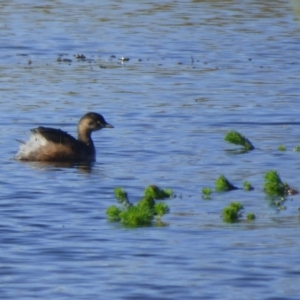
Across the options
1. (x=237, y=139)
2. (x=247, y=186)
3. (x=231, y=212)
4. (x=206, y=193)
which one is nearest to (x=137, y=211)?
(x=231, y=212)

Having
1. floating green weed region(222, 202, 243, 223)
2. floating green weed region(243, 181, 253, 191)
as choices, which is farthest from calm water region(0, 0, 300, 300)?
floating green weed region(243, 181, 253, 191)

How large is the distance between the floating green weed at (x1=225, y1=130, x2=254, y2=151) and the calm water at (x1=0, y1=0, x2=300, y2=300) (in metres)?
0.25

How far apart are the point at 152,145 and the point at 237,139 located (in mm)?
1497

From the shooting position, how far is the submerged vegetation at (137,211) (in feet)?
38.7

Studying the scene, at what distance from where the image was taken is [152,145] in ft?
55.0

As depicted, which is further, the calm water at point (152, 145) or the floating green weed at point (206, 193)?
the floating green weed at point (206, 193)

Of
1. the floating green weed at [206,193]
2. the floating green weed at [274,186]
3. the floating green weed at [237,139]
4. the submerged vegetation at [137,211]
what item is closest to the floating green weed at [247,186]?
the floating green weed at [274,186]

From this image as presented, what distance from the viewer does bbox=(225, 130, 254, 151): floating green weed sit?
15.6m

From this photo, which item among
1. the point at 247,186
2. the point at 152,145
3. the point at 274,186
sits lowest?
the point at 152,145

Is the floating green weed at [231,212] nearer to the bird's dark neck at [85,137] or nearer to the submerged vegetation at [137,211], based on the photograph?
the submerged vegetation at [137,211]

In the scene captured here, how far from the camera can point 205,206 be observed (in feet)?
41.8

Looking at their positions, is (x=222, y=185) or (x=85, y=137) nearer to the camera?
(x=222, y=185)

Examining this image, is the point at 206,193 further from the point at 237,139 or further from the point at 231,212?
the point at 237,139

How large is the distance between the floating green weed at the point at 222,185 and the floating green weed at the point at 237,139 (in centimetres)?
201
